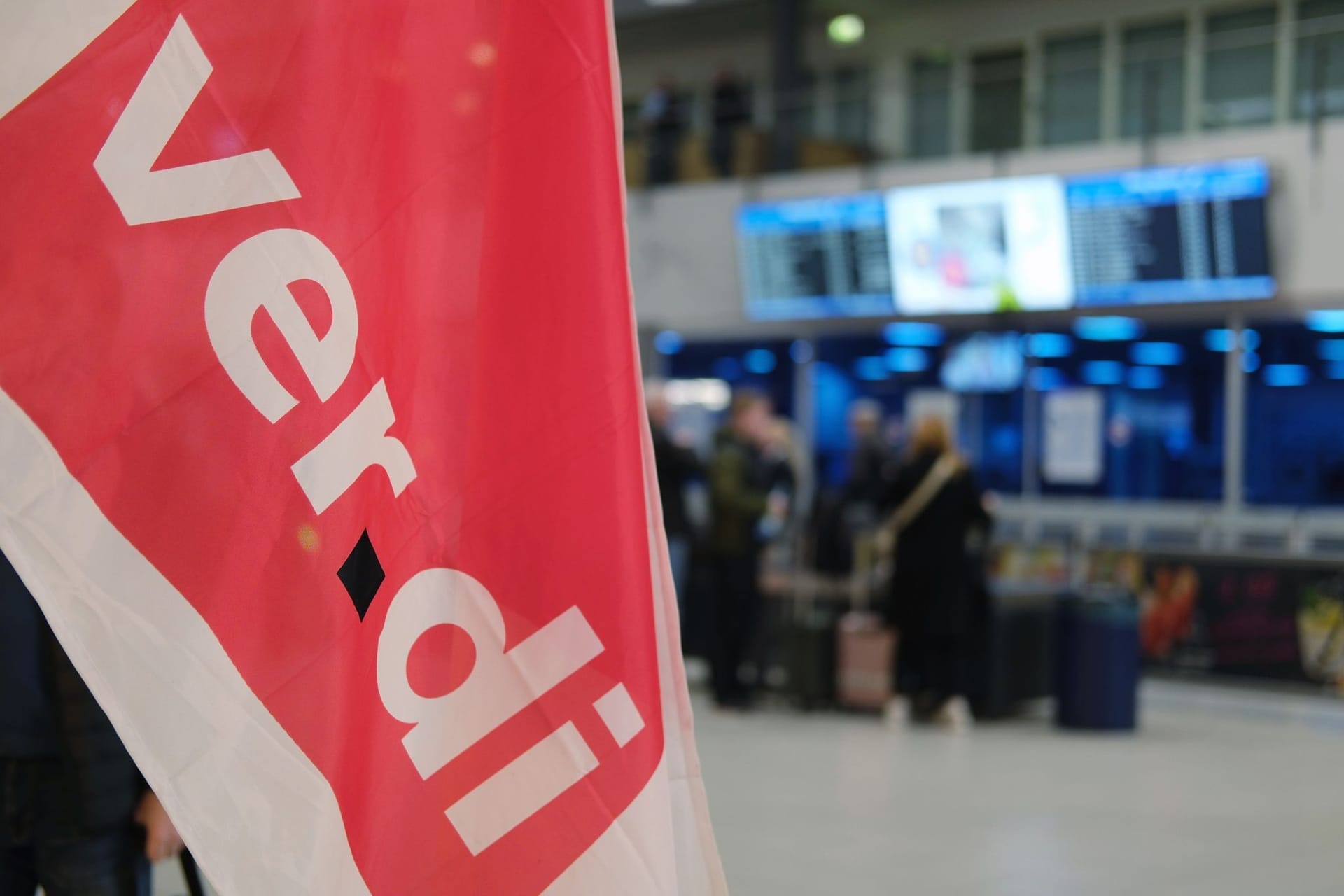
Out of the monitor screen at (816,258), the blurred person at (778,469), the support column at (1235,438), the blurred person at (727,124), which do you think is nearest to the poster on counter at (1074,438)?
the support column at (1235,438)

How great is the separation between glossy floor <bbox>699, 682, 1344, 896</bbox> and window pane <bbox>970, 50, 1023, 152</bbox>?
563cm

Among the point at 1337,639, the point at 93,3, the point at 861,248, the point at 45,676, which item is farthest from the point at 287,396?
the point at 861,248

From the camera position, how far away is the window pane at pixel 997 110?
519 inches

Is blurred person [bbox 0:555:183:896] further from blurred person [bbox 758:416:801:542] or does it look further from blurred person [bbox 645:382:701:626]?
blurred person [bbox 758:416:801:542]

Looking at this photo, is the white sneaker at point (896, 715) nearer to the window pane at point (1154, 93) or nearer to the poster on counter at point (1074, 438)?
the poster on counter at point (1074, 438)

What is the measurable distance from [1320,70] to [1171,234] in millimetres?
1551

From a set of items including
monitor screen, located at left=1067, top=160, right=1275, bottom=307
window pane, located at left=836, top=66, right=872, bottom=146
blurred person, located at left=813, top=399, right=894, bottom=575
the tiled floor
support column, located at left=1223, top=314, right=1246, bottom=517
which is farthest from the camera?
window pane, located at left=836, top=66, right=872, bottom=146

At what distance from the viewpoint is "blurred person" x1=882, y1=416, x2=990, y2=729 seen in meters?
8.63

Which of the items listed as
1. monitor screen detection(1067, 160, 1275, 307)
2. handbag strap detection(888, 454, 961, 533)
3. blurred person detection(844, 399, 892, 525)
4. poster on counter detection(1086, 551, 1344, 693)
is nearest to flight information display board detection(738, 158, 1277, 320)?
monitor screen detection(1067, 160, 1275, 307)

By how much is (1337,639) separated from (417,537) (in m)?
9.99

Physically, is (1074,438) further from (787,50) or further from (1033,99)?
(787,50)

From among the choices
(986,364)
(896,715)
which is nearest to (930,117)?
(986,364)

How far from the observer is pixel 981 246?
12.7m

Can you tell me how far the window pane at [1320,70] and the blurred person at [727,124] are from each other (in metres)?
5.19
